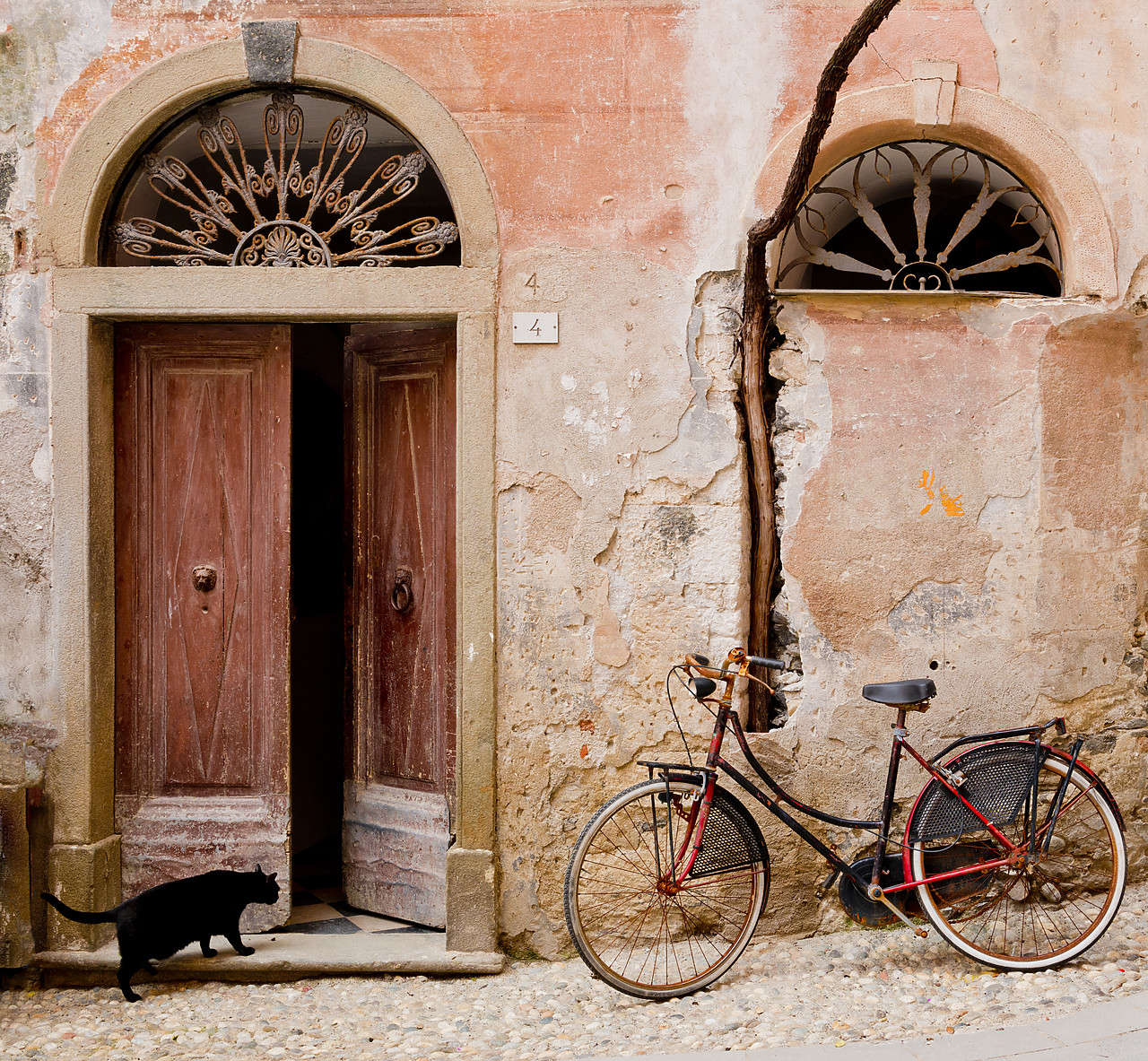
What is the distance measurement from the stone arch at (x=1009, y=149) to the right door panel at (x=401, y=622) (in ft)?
5.25

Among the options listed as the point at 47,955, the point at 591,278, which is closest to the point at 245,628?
the point at 47,955

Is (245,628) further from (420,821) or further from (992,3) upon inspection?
(992,3)

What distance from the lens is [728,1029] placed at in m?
3.10

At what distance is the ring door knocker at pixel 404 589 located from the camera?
13.5 ft

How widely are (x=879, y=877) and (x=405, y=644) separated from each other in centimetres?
215

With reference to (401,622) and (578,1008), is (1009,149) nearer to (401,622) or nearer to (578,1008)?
(401,622)

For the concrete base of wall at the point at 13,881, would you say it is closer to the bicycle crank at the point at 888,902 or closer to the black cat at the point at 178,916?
the black cat at the point at 178,916

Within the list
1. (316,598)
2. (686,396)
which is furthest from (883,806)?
(316,598)

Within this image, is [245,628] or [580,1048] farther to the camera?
[245,628]

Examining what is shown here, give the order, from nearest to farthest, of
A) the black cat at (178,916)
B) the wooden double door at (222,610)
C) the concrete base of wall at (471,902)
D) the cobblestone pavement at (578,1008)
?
1. the cobblestone pavement at (578,1008)
2. the black cat at (178,916)
3. the concrete base of wall at (471,902)
4. the wooden double door at (222,610)

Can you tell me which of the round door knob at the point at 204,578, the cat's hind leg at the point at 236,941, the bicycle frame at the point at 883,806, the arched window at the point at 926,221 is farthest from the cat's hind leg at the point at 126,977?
the arched window at the point at 926,221

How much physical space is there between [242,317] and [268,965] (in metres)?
2.58

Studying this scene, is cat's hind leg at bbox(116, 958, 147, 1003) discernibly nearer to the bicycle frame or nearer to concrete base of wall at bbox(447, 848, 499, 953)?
concrete base of wall at bbox(447, 848, 499, 953)

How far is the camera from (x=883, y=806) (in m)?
3.48
